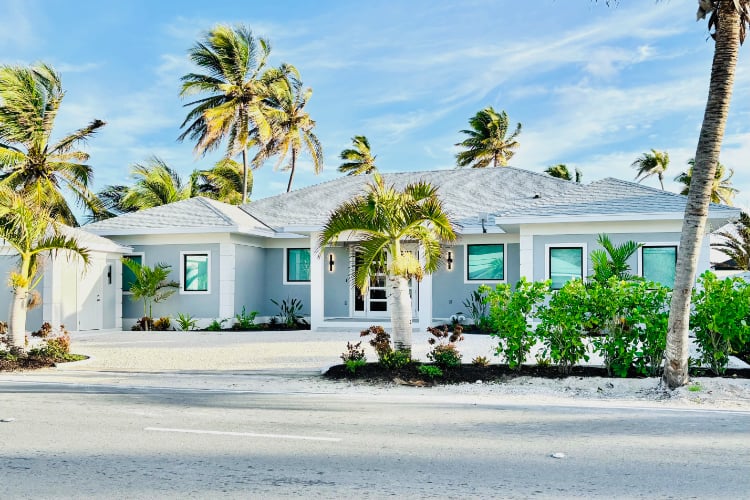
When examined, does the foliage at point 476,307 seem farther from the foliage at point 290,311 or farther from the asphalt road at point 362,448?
the asphalt road at point 362,448

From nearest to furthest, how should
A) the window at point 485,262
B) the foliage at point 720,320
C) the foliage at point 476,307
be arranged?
the foliage at point 720,320, the foliage at point 476,307, the window at point 485,262

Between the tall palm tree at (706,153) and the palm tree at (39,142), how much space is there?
76.0 feet

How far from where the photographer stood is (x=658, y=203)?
17.4 metres

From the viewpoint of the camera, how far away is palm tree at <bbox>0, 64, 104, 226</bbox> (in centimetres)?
2680

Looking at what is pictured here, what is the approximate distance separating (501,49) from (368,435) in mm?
19113

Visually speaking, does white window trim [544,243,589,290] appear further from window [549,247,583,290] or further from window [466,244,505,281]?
window [466,244,505,281]

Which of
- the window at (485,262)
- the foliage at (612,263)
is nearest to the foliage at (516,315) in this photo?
the foliage at (612,263)

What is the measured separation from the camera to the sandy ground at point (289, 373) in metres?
9.61

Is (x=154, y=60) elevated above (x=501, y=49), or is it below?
above

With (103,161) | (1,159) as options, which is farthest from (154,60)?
(1,159)

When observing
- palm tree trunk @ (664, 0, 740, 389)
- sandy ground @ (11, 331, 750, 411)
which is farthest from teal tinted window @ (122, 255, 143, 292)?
palm tree trunk @ (664, 0, 740, 389)

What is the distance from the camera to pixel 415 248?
69.7 ft

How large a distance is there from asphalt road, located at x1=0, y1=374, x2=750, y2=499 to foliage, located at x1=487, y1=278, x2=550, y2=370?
167 cm

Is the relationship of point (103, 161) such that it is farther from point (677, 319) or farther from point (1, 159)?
point (677, 319)
